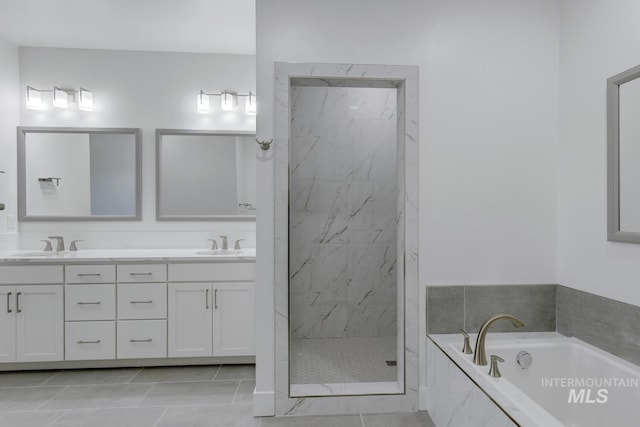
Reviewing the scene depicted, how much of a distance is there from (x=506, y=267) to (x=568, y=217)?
0.45 meters

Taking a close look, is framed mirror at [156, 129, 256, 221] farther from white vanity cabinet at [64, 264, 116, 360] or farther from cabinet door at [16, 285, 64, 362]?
cabinet door at [16, 285, 64, 362]

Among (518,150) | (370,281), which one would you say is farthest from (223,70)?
(518,150)

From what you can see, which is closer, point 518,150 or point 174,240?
point 518,150

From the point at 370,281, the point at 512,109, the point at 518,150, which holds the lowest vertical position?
the point at 370,281

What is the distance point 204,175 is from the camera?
3473mm

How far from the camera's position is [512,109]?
2.34 metres

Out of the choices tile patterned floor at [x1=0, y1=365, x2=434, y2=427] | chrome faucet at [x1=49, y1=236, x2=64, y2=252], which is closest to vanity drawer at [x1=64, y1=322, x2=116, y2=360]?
tile patterned floor at [x1=0, y1=365, x2=434, y2=427]

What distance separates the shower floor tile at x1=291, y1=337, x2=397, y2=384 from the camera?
2.65 meters

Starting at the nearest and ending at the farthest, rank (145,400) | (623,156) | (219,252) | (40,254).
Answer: (623,156)
(145,400)
(40,254)
(219,252)

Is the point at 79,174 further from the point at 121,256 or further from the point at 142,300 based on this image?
the point at 142,300

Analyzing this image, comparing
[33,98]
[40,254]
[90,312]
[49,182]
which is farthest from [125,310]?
[33,98]

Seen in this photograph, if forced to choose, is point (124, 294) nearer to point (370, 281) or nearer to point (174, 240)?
point (174, 240)

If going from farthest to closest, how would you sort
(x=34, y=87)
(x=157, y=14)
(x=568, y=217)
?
(x=34, y=87), (x=157, y=14), (x=568, y=217)

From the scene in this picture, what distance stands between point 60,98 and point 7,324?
Result: 6.05ft
